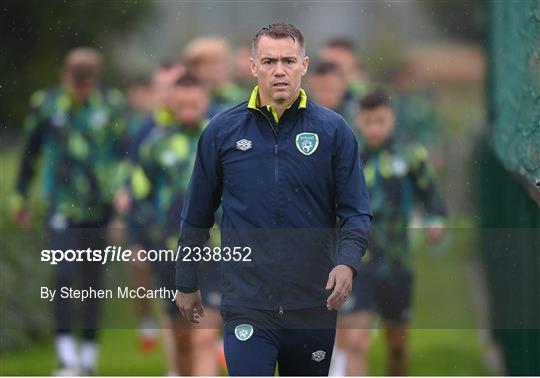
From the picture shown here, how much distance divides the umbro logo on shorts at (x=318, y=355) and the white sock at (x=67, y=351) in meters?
4.02

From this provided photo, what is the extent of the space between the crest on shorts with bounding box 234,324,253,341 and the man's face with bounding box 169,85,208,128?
3.32 meters

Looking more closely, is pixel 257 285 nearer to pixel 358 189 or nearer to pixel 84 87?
pixel 358 189

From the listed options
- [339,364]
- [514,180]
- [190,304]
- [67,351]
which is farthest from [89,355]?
[190,304]

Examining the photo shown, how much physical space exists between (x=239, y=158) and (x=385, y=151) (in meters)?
3.24

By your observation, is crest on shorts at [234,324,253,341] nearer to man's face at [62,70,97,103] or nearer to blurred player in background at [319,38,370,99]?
blurred player in background at [319,38,370,99]

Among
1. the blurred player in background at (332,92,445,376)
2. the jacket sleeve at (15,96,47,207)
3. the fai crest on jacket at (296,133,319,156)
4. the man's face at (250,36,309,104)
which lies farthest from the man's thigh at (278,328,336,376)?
the jacket sleeve at (15,96,47,207)

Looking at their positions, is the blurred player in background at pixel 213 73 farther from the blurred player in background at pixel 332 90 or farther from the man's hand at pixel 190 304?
the man's hand at pixel 190 304

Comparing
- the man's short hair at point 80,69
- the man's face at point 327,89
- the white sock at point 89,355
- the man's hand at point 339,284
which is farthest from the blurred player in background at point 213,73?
the man's hand at point 339,284

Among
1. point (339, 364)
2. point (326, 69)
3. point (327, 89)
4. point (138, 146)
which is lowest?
point (339, 364)

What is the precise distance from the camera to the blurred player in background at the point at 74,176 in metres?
11.7

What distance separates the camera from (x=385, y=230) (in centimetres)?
1074

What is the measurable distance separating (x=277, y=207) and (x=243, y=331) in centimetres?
48

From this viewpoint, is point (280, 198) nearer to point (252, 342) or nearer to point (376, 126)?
point (252, 342)

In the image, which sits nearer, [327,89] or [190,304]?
[190,304]
